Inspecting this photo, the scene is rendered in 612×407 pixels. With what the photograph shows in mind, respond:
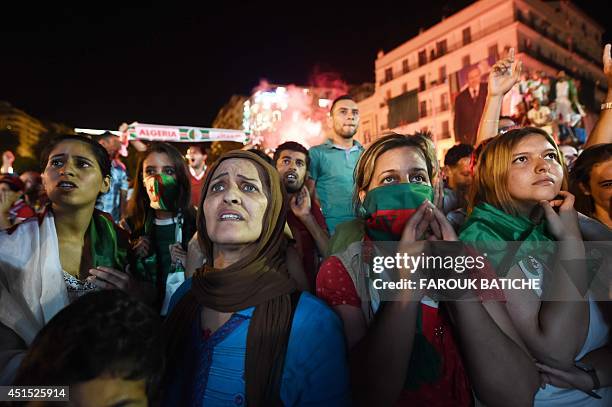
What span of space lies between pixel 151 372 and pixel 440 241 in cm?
129

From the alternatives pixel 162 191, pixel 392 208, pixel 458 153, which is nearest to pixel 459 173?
pixel 458 153

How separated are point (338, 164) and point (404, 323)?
319 centimetres

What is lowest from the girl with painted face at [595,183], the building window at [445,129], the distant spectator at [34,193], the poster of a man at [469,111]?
the girl with painted face at [595,183]

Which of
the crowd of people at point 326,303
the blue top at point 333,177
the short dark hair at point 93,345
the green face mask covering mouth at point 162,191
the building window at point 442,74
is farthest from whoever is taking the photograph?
the building window at point 442,74

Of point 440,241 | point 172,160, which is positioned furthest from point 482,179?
point 172,160

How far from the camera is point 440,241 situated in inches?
64.7

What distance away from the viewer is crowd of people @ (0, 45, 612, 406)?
49.2 inches

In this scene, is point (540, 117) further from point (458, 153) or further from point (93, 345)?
point (93, 345)

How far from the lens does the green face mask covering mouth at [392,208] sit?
183cm

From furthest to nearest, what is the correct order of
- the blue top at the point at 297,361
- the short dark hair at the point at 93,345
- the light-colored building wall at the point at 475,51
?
the light-colored building wall at the point at 475,51
the blue top at the point at 297,361
the short dark hair at the point at 93,345

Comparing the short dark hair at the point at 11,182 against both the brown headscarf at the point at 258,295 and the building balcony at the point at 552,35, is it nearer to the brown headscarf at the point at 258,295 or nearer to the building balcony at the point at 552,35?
the brown headscarf at the point at 258,295

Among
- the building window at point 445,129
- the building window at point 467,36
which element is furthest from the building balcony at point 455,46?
the building window at point 445,129

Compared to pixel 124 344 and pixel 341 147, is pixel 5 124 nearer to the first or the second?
pixel 341 147

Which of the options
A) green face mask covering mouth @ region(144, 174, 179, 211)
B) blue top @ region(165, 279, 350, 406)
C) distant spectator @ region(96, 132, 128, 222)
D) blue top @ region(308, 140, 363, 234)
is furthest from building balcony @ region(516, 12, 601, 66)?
blue top @ region(165, 279, 350, 406)
